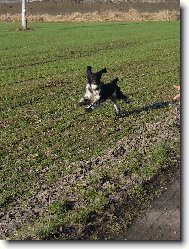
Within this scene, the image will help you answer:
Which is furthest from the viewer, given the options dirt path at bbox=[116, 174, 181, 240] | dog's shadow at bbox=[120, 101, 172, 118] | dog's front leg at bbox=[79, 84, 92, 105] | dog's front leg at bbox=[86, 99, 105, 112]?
dog's shadow at bbox=[120, 101, 172, 118]

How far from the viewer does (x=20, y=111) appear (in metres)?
13.2

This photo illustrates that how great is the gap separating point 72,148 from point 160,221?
11.4 feet

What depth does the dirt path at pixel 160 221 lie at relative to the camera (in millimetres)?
6512

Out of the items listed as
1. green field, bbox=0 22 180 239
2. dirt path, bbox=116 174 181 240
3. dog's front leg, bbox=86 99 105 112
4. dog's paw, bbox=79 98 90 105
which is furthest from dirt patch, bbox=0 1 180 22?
dirt path, bbox=116 174 181 240

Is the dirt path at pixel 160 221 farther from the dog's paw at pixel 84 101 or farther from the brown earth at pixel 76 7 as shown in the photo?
the brown earth at pixel 76 7

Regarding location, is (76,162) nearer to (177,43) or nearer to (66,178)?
(66,178)

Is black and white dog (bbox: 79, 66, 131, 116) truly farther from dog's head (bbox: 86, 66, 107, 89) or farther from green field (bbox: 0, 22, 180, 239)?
green field (bbox: 0, 22, 180, 239)

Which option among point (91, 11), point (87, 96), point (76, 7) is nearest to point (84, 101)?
point (87, 96)

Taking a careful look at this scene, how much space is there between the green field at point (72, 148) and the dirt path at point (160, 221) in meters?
0.21

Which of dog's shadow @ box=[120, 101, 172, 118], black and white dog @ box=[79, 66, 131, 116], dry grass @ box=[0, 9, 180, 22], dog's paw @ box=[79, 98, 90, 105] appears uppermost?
dry grass @ box=[0, 9, 180, 22]

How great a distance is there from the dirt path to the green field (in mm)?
214

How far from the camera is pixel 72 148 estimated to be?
999 cm

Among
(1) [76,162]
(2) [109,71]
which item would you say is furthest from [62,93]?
(1) [76,162]

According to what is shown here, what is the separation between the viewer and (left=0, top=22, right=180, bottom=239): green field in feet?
23.2
